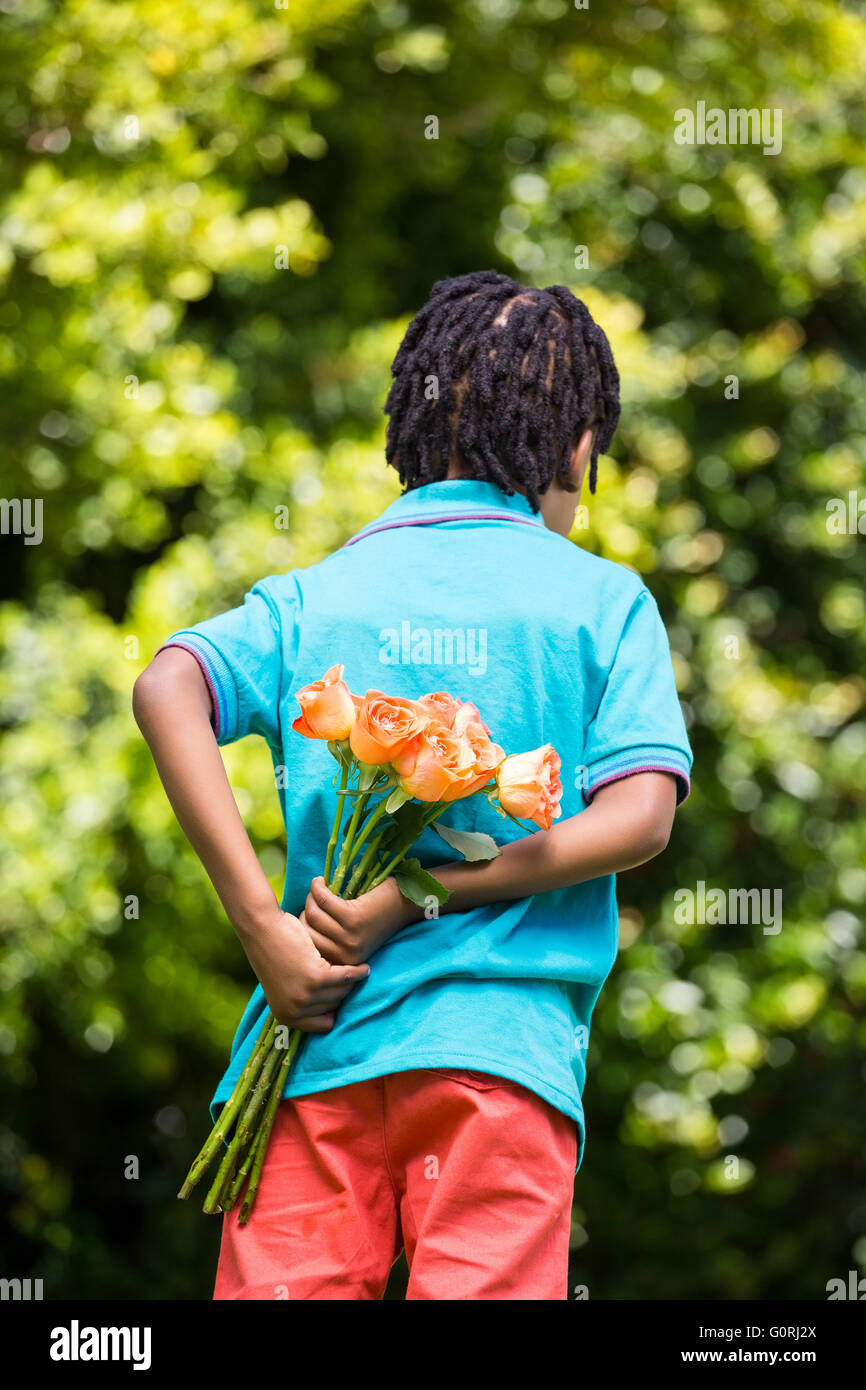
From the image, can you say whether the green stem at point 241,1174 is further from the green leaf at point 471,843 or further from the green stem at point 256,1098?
the green leaf at point 471,843

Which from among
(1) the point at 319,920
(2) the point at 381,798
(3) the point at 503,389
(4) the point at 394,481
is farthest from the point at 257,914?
(4) the point at 394,481

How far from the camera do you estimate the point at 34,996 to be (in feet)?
13.5

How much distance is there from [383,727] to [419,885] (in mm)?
165

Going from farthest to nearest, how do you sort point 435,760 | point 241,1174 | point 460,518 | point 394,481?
1. point 394,481
2. point 460,518
3. point 241,1174
4. point 435,760

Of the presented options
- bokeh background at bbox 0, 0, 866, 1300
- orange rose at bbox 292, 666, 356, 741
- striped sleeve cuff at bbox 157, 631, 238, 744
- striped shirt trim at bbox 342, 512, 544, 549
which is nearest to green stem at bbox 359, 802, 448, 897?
orange rose at bbox 292, 666, 356, 741

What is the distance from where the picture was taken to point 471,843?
1.46m

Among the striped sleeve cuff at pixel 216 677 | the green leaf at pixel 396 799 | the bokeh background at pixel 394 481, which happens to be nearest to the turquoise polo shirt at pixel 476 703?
the striped sleeve cuff at pixel 216 677

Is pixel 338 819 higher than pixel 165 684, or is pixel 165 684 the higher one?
pixel 165 684

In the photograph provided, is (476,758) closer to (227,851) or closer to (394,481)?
(227,851)

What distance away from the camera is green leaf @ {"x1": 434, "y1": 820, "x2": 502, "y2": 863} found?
145 centimetres

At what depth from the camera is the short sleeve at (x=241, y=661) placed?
1.54 metres

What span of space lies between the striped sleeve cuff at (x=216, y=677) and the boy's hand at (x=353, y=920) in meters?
0.20

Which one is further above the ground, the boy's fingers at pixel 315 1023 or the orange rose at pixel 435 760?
the orange rose at pixel 435 760

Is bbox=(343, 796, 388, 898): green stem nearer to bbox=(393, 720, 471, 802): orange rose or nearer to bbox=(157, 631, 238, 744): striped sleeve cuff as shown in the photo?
bbox=(393, 720, 471, 802): orange rose
